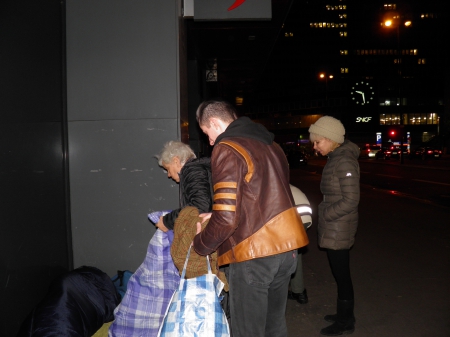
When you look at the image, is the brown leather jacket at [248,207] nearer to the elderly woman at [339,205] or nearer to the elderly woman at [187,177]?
the elderly woman at [187,177]

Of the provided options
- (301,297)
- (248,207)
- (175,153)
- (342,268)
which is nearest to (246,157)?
(248,207)

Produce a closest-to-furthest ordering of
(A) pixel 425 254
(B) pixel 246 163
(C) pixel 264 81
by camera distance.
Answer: (B) pixel 246 163, (A) pixel 425 254, (C) pixel 264 81

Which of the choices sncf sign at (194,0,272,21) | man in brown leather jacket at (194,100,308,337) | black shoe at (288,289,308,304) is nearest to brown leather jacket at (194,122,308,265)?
man in brown leather jacket at (194,100,308,337)

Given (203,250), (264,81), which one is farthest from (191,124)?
(264,81)

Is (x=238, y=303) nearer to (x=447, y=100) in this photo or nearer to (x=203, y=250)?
(x=203, y=250)

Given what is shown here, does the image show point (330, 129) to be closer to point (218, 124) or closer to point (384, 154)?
point (218, 124)

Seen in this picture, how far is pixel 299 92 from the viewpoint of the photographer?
279ft

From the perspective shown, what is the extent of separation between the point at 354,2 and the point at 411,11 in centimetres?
1681

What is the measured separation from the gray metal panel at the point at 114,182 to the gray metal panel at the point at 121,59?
6.2 inches

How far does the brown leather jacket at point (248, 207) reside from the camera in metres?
2.14

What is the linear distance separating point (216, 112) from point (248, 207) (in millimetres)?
672

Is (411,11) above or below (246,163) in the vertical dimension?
above

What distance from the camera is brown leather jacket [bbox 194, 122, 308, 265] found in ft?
7.01

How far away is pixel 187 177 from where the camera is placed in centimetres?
302
